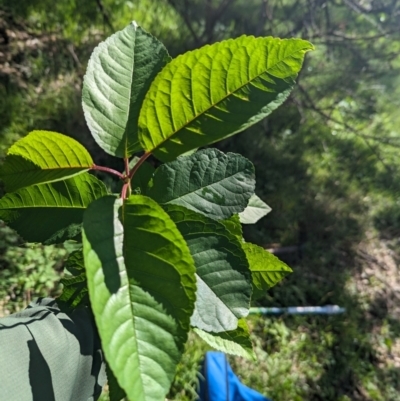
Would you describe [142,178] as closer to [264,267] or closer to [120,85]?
[120,85]

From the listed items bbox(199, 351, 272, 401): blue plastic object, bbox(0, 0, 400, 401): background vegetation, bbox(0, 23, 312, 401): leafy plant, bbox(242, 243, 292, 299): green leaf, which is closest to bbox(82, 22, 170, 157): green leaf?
bbox(0, 23, 312, 401): leafy plant

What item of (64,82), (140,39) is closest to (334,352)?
(64,82)

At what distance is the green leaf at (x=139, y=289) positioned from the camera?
42 centimetres

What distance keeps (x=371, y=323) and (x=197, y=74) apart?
3.45 meters

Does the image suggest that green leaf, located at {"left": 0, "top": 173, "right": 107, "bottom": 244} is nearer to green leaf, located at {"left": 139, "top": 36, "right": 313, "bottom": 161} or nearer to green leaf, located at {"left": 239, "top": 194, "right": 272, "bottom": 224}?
green leaf, located at {"left": 139, "top": 36, "right": 313, "bottom": 161}

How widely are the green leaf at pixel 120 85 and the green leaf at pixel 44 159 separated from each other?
0.05 metres

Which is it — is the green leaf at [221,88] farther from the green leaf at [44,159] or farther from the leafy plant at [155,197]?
the green leaf at [44,159]

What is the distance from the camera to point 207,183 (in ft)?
2.21

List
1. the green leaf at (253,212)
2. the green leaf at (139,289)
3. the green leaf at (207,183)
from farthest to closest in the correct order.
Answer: the green leaf at (253,212), the green leaf at (207,183), the green leaf at (139,289)

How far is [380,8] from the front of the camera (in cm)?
277

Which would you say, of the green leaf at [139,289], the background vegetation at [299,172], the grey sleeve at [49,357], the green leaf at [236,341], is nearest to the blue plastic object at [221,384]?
the background vegetation at [299,172]

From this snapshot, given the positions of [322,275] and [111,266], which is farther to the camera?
[322,275]

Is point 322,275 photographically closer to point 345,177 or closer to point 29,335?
point 345,177

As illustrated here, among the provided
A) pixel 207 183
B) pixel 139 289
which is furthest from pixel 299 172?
pixel 139 289
